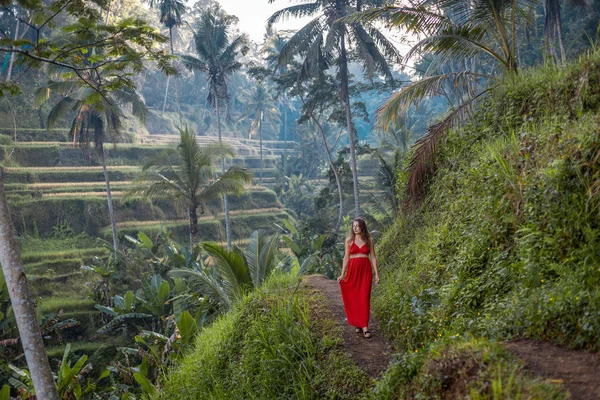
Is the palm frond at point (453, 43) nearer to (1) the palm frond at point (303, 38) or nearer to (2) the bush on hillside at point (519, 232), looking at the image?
(2) the bush on hillside at point (519, 232)

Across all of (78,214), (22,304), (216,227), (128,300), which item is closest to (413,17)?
(22,304)

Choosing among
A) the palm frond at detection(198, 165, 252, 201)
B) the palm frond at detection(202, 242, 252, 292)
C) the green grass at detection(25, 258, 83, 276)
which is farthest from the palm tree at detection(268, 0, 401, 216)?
the green grass at detection(25, 258, 83, 276)

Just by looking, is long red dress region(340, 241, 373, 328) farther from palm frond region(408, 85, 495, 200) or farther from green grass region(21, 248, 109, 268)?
green grass region(21, 248, 109, 268)

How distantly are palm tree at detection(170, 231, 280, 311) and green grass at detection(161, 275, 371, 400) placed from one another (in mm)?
1745

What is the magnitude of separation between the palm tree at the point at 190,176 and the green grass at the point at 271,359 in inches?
406

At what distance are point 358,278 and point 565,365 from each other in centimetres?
272

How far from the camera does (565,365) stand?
10.6 ft

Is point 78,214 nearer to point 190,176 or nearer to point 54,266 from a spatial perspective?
point 54,266

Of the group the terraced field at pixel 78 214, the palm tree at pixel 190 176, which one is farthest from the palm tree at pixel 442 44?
the terraced field at pixel 78 214

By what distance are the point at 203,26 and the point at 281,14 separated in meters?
6.57

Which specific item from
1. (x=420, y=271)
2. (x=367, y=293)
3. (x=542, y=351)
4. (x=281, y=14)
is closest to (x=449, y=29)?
(x=420, y=271)

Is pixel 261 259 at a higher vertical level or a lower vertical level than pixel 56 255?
higher

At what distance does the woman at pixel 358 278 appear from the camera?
5676 mm

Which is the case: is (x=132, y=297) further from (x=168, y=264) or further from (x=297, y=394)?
(x=297, y=394)
